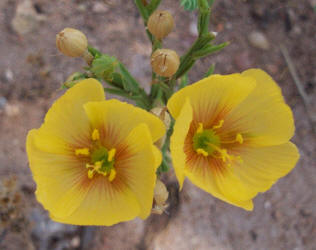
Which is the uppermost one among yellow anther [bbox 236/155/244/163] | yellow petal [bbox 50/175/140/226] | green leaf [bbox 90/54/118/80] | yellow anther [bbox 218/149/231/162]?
green leaf [bbox 90/54/118/80]

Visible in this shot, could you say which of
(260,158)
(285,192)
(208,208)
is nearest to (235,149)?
(260,158)

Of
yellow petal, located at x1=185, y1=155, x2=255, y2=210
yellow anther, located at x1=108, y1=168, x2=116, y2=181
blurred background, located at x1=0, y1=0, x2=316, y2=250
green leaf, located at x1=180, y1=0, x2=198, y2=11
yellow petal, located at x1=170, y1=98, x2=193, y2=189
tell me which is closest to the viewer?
yellow petal, located at x1=170, y1=98, x2=193, y2=189

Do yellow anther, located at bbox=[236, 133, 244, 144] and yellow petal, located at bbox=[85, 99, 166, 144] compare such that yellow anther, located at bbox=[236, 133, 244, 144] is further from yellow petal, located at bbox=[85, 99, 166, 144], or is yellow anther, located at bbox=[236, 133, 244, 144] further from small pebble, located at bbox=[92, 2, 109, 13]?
small pebble, located at bbox=[92, 2, 109, 13]

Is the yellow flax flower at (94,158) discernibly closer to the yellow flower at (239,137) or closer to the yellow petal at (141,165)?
the yellow petal at (141,165)

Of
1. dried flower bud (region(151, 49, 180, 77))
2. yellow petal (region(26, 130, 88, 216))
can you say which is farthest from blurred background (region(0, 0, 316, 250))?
dried flower bud (region(151, 49, 180, 77))

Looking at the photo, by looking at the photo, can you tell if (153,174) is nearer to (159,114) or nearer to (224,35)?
(159,114)

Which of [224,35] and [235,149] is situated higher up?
[235,149]
